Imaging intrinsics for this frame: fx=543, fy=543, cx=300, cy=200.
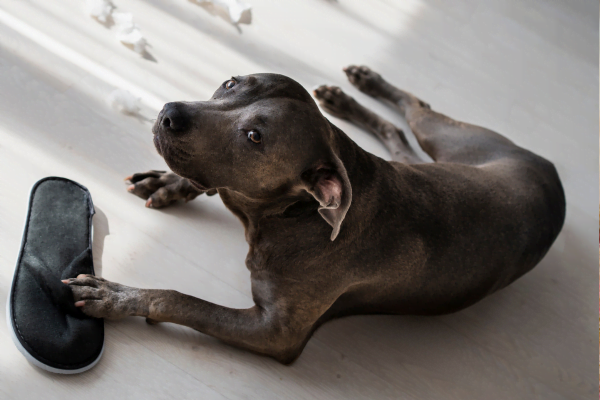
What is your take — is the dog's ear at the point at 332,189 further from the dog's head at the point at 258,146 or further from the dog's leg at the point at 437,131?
the dog's leg at the point at 437,131

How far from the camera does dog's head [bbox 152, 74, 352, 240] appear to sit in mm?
2195

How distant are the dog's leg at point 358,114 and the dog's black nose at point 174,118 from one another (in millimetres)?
1956

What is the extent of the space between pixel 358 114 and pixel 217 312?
207cm

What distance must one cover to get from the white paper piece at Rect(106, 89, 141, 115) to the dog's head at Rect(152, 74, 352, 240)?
118 centimetres

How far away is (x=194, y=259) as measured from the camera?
2900mm

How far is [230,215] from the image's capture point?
3.16 metres

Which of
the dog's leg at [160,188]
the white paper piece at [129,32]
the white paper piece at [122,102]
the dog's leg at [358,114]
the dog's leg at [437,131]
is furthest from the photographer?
the dog's leg at [358,114]

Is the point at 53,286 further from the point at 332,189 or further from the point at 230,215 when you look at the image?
the point at 332,189

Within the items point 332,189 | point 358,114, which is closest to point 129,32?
point 358,114

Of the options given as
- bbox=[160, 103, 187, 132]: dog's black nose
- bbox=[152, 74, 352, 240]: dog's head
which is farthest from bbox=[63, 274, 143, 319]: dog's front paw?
bbox=[160, 103, 187, 132]: dog's black nose

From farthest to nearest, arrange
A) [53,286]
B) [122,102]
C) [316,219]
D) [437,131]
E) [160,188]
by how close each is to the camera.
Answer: [437,131] → [122,102] → [160,188] → [316,219] → [53,286]

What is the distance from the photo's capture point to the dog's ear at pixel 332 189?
→ 215 centimetres

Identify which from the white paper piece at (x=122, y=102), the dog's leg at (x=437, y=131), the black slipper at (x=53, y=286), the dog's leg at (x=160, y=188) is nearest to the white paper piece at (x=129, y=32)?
the white paper piece at (x=122, y=102)

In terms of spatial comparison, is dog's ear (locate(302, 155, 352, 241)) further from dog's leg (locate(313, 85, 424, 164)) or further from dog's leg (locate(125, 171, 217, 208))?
dog's leg (locate(313, 85, 424, 164))
